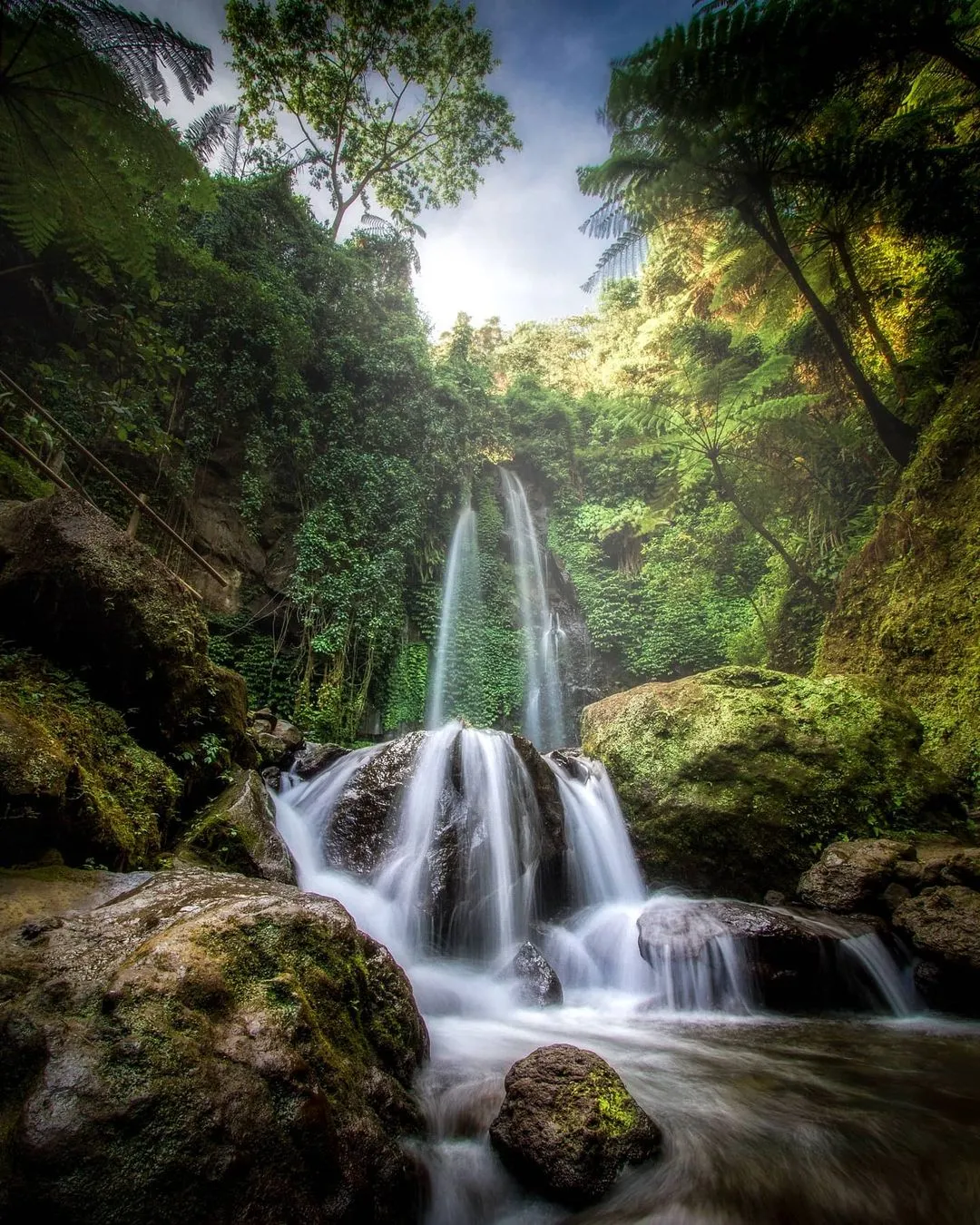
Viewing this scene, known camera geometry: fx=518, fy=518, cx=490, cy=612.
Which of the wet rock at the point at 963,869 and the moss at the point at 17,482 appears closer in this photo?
the wet rock at the point at 963,869

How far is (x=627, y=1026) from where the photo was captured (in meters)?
4.12

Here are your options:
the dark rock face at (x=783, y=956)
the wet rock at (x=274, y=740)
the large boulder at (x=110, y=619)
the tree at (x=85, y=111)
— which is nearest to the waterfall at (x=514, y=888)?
the dark rock face at (x=783, y=956)

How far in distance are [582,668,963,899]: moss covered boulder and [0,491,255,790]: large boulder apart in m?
5.25

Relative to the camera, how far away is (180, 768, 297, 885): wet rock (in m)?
3.84

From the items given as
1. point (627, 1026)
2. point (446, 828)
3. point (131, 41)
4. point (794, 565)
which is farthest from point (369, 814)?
point (794, 565)

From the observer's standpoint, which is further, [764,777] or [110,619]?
[764,777]

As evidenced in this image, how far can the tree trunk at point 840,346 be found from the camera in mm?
6934

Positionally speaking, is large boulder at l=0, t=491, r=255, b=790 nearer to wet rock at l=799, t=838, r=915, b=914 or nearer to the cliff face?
wet rock at l=799, t=838, r=915, b=914

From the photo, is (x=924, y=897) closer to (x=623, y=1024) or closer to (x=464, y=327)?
(x=623, y=1024)

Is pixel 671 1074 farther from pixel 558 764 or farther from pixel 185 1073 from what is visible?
Answer: pixel 558 764

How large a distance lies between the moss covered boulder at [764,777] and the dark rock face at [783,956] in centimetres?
144

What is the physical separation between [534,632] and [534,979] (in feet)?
38.3

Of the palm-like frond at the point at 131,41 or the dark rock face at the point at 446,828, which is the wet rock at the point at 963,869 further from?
the palm-like frond at the point at 131,41

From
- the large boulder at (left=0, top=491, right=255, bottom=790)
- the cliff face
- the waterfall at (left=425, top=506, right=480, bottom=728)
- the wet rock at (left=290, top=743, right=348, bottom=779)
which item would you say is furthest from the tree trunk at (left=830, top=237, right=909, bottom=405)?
the waterfall at (left=425, top=506, right=480, bottom=728)
